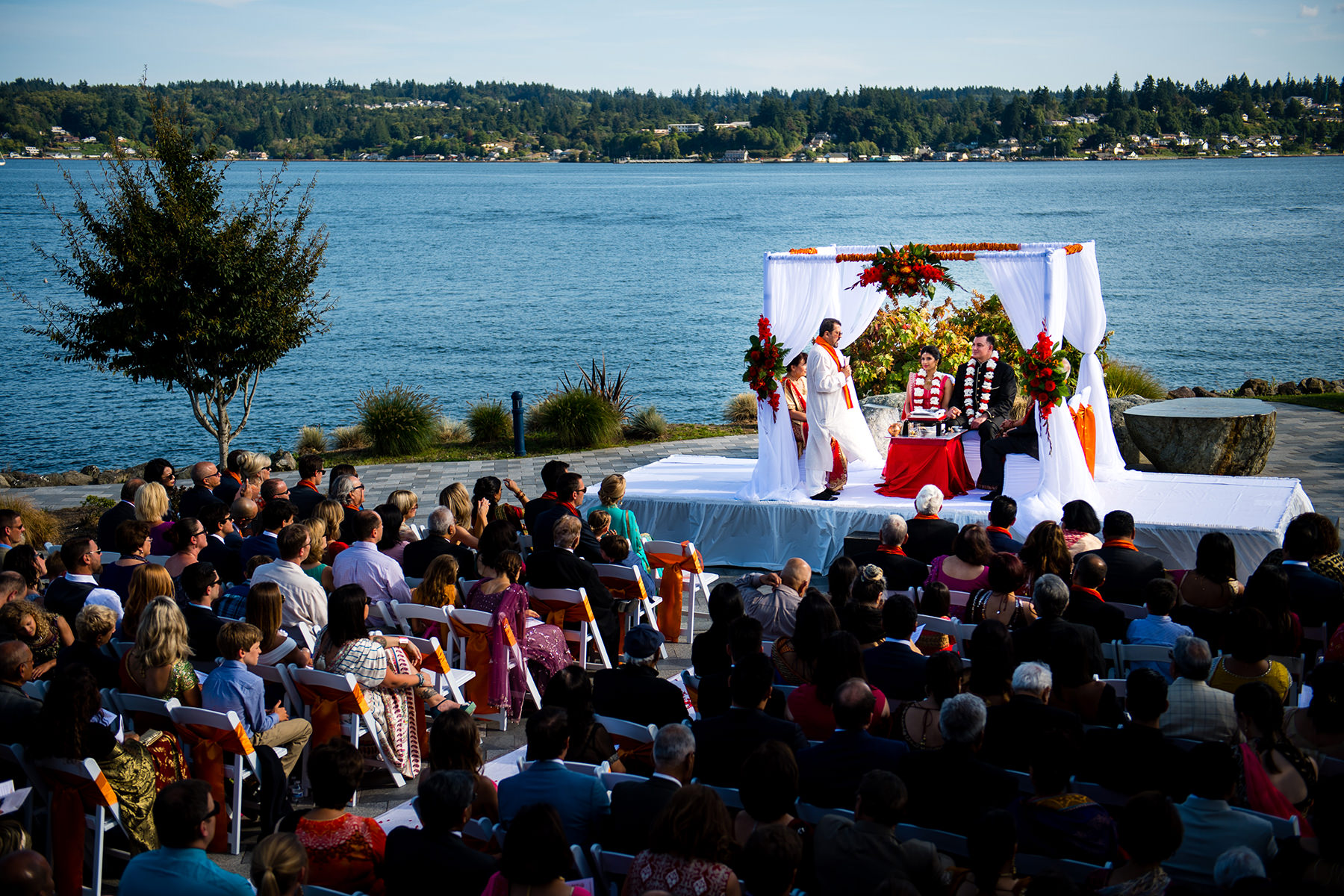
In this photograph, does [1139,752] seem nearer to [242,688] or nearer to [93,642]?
[242,688]

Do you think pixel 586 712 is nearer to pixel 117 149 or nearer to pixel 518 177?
pixel 117 149

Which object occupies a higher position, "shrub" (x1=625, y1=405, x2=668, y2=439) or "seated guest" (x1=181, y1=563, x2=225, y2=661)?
"seated guest" (x1=181, y1=563, x2=225, y2=661)

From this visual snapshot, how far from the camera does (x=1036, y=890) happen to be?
3.37 metres

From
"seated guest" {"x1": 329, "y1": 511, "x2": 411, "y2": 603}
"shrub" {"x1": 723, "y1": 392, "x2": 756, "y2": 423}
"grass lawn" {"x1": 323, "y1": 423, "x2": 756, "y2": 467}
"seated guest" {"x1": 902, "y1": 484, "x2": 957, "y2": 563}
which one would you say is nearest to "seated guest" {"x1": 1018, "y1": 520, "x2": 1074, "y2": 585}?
"seated guest" {"x1": 902, "y1": 484, "x2": 957, "y2": 563}

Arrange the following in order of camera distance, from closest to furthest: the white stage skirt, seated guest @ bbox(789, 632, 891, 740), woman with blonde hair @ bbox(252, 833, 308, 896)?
woman with blonde hair @ bbox(252, 833, 308, 896)
seated guest @ bbox(789, 632, 891, 740)
the white stage skirt

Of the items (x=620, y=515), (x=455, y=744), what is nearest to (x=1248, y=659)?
(x=455, y=744)

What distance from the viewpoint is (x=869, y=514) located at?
1063 cm

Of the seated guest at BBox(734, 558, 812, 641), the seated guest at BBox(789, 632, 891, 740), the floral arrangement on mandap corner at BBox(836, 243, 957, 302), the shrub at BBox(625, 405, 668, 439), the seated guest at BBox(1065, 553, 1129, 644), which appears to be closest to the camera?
the seated guest at BBox(789, 632, 891, 740)

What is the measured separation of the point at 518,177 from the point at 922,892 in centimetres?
19373

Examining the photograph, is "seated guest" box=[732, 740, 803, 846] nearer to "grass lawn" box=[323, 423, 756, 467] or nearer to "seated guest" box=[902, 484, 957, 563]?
"seated guest" box=[902, 484, 957, 563]

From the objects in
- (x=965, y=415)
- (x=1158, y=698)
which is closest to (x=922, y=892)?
(x=1158, y=698)

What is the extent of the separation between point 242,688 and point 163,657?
426mm

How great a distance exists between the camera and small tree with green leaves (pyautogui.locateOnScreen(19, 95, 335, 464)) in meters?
12.8

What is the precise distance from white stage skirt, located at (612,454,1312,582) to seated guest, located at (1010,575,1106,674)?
4322 millimetres
